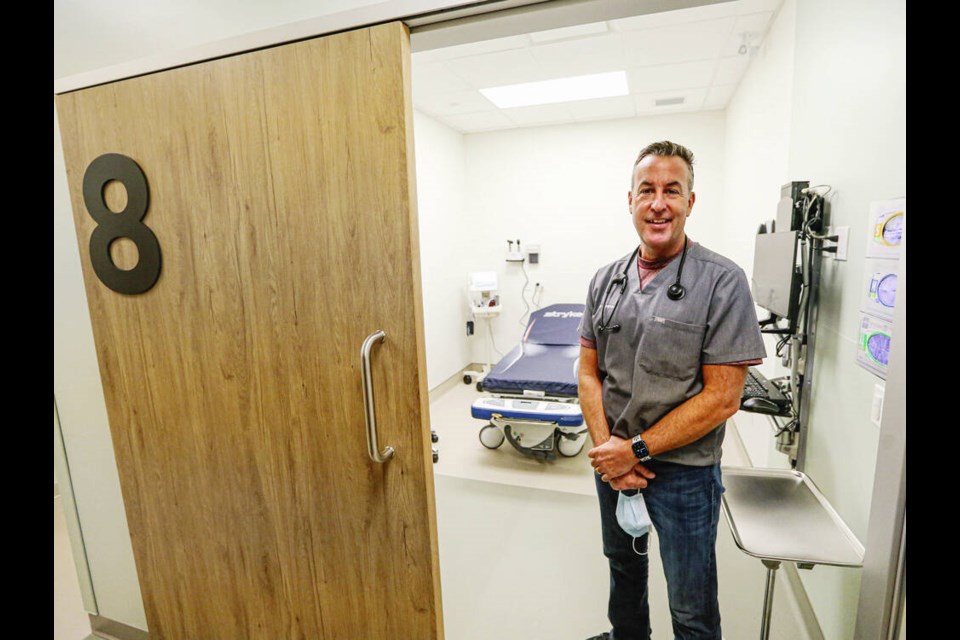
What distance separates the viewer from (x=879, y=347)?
118cm

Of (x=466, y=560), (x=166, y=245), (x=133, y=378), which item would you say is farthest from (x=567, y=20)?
(x=466, y=560)

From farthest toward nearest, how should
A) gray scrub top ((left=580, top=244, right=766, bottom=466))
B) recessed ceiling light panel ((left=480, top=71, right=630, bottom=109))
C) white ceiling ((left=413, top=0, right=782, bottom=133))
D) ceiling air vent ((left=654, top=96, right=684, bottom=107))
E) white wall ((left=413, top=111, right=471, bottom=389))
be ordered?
white wall ((left=413, top=111, right=471, bottom=389)) → ceiling air vent ((left=654, top=96, right=684, bottom=107)) → recessed ceiling light panel ((left=480, top=71, right=630, bottom=109)) → white ceiling ((left=413, top=0, right=782, bottom=133)) → gray scrub top ((left=580, top=244, right=766, bottom=466))

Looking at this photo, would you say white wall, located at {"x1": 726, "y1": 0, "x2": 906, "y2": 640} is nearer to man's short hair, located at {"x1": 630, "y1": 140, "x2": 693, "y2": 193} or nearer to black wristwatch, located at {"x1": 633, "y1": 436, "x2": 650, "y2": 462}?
man's short hair, located at {"x1": 630, "y1": 140, "x2": 693, "y2": 193}

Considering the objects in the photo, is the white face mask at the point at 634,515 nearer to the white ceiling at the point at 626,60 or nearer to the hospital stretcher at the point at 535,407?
the hospital stretcher at the point at 535,407

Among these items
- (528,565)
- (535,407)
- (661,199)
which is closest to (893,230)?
(661,199)

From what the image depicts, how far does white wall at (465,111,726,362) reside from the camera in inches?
171

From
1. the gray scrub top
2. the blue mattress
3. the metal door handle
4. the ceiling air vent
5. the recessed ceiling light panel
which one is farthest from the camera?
the ceiling air vent

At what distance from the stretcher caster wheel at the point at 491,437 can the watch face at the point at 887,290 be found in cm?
256

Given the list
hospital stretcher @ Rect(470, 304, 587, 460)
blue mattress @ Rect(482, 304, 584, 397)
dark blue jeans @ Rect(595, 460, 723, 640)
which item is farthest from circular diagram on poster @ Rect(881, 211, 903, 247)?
blue mattress @ Rect(482, 304, 584, 397)

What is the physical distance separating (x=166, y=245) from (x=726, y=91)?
13.5ft

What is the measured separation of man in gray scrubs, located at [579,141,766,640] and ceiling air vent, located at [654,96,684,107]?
3134mm

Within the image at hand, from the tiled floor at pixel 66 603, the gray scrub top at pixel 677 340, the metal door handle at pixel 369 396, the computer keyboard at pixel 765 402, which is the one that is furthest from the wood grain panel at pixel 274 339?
the computer keyboard at pixel 765 402

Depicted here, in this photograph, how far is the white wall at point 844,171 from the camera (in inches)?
46.4

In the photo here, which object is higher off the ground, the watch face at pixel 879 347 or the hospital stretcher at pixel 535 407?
the watch face at pixel 879 347
